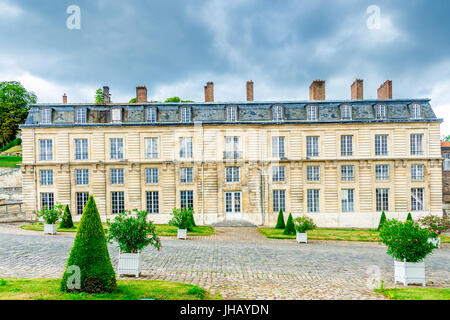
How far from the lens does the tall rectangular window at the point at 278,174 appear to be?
→ 2744cm

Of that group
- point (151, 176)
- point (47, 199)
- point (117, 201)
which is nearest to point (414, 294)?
point (151, 176)

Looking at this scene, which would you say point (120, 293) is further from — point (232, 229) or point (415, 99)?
point (415, 99)

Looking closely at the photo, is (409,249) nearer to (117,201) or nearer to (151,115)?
(151,115)

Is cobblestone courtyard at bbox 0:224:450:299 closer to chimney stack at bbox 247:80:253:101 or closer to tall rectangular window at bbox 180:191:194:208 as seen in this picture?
tall rectangular window at bbox 180:191:194:208

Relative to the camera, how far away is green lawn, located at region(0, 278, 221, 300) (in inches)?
263

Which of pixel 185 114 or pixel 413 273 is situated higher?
pixel 185 114

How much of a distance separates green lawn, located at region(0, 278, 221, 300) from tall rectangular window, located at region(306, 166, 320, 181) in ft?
69.1

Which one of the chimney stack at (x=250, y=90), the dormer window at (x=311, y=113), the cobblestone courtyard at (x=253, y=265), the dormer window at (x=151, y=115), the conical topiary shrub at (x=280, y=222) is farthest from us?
the chimney stack at (x=250, y=90)

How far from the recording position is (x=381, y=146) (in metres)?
27.3

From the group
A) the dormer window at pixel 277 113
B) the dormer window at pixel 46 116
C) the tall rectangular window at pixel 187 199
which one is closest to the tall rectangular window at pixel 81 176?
the dormer window at pixel 46 116

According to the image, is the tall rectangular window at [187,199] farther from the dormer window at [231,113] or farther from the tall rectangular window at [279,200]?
the dormer window at [231,113]

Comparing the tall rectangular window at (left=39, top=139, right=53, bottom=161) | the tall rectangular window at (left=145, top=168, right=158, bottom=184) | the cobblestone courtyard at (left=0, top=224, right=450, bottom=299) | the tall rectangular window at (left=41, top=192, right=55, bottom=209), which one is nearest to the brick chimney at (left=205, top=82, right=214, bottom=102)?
the tall rectangular window at (left=145, top=168, right=158, bottom=184)

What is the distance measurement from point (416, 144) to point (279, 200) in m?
14.0

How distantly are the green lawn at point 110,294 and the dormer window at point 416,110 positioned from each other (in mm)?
27700
